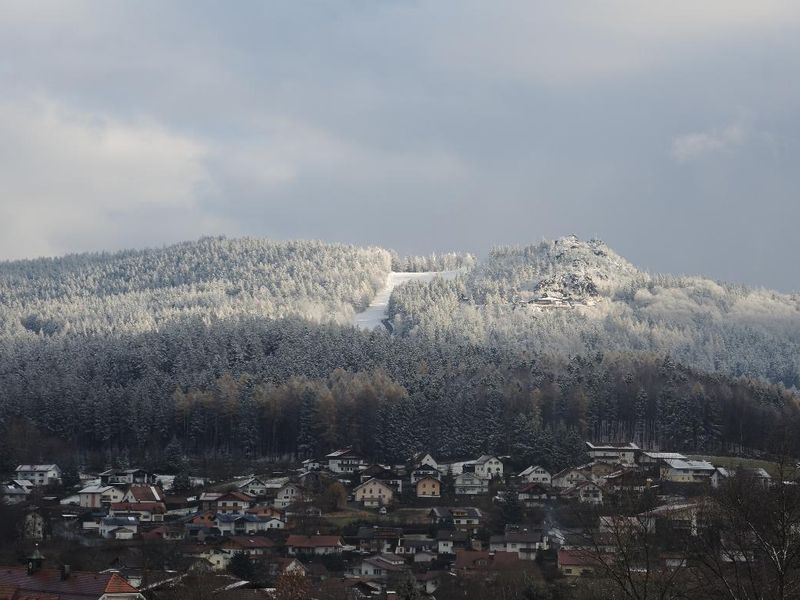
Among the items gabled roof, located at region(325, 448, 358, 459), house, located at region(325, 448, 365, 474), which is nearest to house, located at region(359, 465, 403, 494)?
house, located at region(325, 448, 365, 474)

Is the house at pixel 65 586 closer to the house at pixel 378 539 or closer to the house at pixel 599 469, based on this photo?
the house at pixel 378 539

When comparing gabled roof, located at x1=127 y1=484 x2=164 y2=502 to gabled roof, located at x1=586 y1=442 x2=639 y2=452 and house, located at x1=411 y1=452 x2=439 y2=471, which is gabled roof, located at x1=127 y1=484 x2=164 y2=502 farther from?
gabled roof, located at x1=586 y1=442 x2=639 y2=452

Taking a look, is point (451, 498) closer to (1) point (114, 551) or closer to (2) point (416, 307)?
(1) point (114, 551)

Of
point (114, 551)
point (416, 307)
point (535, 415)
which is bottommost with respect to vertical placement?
point (114, 551)

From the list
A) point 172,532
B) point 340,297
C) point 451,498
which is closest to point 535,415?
point 451,498

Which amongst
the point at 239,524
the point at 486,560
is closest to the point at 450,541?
the point at 486,560

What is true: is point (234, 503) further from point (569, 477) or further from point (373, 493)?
point (569, 477)

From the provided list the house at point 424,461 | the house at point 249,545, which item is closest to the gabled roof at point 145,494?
the house at point 249,545
